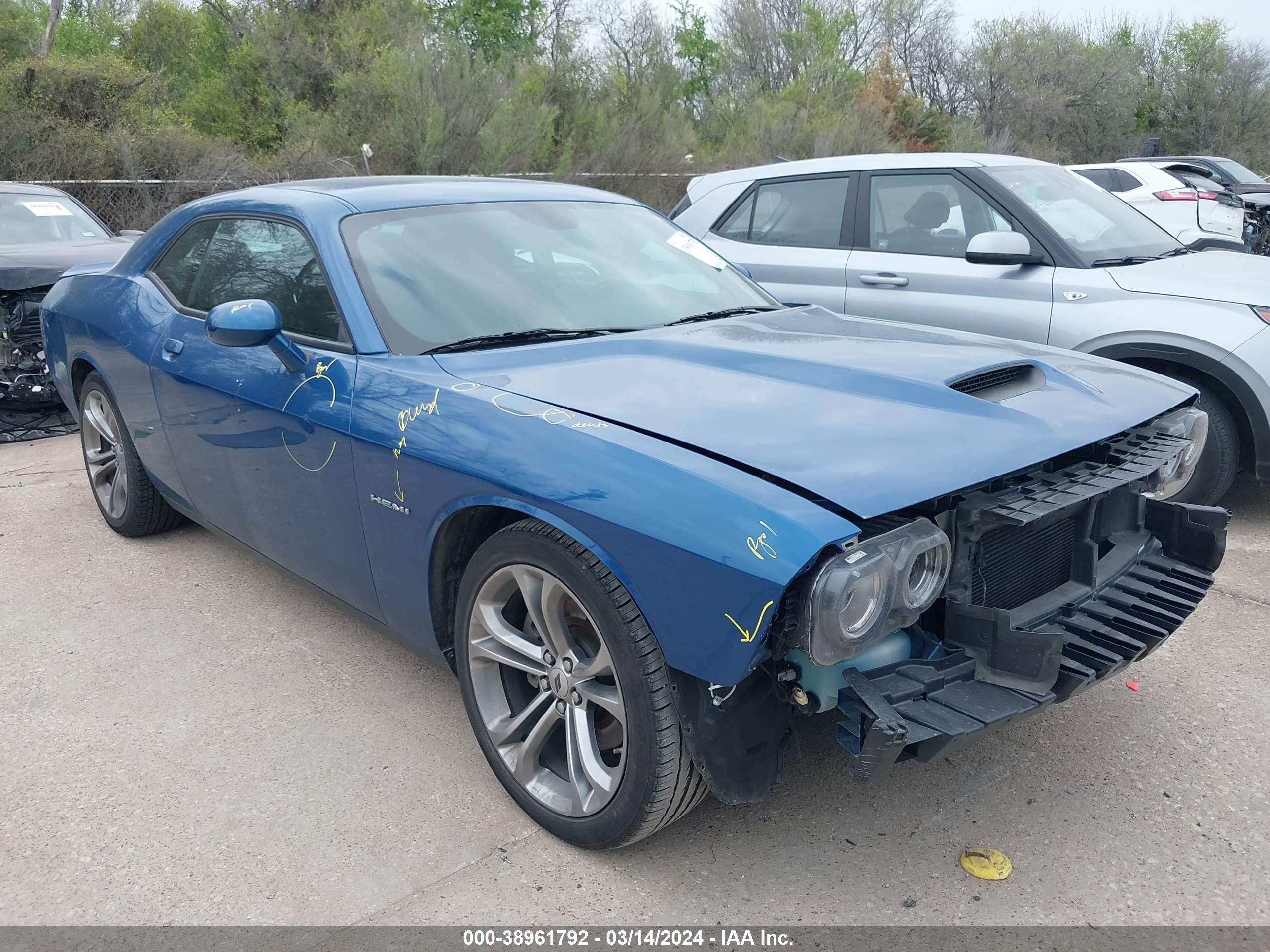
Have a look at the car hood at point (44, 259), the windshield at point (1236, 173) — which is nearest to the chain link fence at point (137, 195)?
the car hood at point (44, 259)

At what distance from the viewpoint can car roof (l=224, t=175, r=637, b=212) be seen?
339cm

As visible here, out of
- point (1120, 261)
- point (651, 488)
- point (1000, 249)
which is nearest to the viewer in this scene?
point (651, 488)

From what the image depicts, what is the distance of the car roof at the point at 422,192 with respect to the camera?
3395 mm

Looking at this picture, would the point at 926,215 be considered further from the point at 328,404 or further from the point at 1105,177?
the point at 1105,177

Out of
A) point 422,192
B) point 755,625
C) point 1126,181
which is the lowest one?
point 755,625

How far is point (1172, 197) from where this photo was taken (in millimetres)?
12305

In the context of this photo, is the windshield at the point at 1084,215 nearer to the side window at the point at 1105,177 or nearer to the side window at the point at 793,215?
the side window at the point at 793,215

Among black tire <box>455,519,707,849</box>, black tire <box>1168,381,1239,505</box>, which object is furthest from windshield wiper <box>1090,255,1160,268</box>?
black tire <box>455,519,707,849</box>

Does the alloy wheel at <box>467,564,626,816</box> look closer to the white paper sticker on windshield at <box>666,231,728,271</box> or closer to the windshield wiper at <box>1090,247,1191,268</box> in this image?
the white paper sticker on windshield at <box>666,231,728,271</box>

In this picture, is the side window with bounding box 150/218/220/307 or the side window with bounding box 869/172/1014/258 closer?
the side window with bounding box 150/218/220/307

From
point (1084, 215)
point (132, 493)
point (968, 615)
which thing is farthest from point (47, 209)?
point (968, 615)

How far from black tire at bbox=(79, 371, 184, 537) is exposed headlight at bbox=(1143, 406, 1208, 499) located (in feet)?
12.7

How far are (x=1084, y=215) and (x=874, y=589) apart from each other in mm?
4253

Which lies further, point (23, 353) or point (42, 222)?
point (42, 222)
